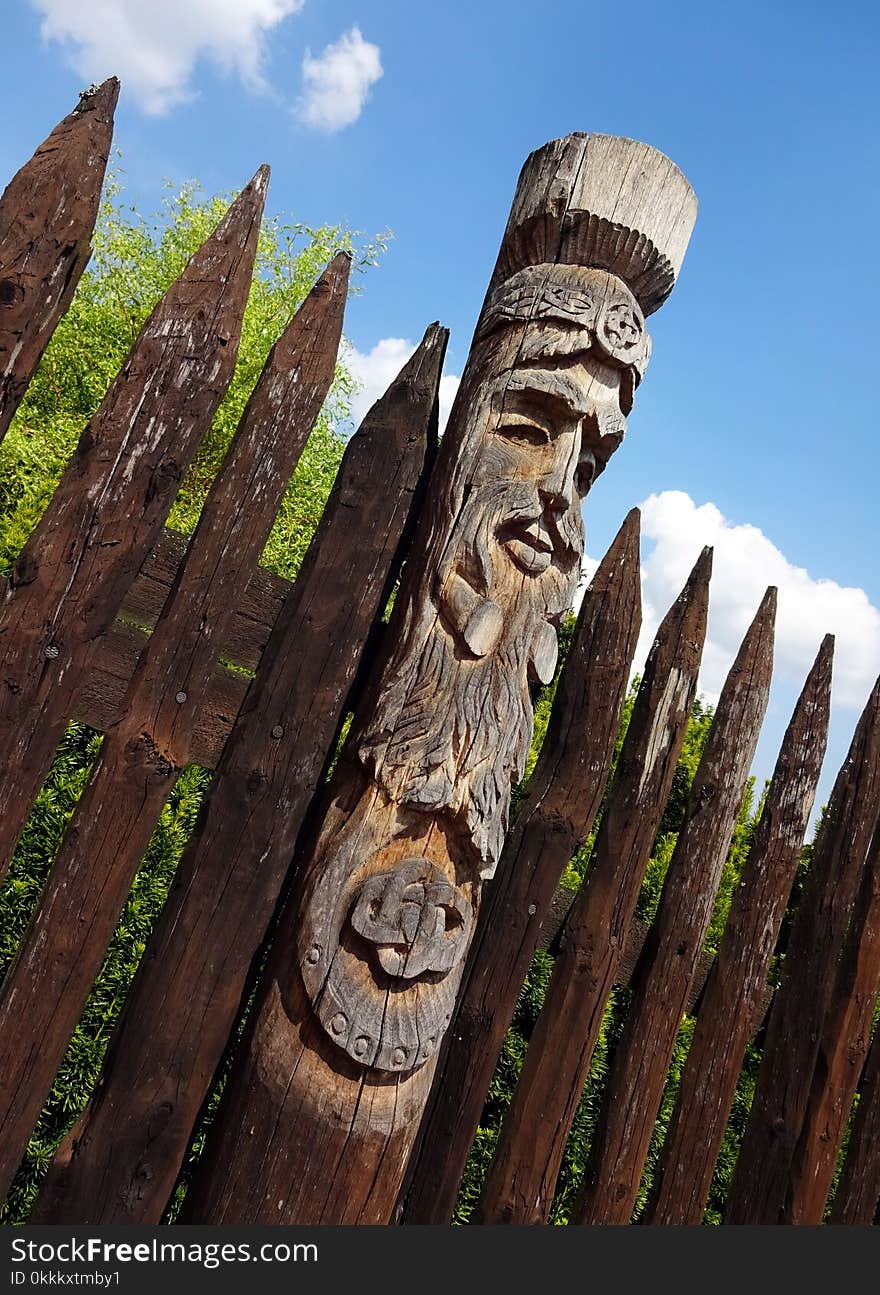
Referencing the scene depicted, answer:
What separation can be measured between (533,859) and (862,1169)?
1.51m

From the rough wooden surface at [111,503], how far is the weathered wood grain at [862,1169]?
2508 mm

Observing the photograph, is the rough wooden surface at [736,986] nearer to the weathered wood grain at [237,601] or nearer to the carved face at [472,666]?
the carved face at [472,666]

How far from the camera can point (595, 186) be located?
7.48 ft

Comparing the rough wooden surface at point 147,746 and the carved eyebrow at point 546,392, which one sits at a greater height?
the carved eyebrow at point 546,392

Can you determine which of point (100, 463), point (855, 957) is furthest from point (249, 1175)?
point (855, 957)

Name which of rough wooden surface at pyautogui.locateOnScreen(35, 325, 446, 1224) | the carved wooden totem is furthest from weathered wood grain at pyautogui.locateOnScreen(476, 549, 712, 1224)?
rough wooden surface at pyautogui.locateOnScreen(35, 325, 446, 1224)

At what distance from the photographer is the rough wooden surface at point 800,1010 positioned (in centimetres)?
266

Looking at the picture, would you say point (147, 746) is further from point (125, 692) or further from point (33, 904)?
point (33, 904)

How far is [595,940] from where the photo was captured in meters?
2.37

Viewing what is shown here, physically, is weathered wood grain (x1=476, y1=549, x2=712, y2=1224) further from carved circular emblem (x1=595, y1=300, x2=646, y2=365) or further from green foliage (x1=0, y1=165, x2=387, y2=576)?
green foliage (x1=0, y1=165, x2=387, y2=576)

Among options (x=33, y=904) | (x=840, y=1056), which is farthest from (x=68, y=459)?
(x=840, y=1056)

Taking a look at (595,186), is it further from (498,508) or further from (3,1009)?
(3,1009)

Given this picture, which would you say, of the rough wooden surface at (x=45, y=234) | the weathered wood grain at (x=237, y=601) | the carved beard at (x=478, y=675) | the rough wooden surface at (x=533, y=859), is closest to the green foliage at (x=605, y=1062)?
the rough wooden surface at (x=533, y=859)

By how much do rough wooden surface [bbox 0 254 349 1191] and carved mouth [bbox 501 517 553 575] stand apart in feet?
1.54
